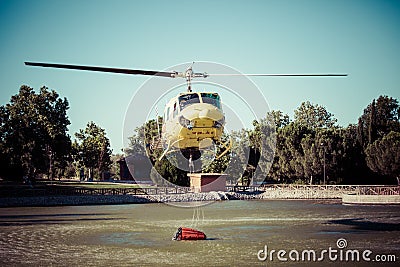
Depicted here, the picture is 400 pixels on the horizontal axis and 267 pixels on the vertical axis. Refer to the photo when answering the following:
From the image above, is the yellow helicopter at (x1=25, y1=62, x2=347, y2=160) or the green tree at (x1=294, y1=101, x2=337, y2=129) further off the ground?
the green tree at (x1=294, y1=101, x2=337, y2=129)

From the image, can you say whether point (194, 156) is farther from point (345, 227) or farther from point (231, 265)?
point (231, 265)

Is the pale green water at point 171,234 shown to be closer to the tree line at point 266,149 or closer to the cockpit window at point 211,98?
the cockpit window at point 211,98

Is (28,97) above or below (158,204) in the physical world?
above

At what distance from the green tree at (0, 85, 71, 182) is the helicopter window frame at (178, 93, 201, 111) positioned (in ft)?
134

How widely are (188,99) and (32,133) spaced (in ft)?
139

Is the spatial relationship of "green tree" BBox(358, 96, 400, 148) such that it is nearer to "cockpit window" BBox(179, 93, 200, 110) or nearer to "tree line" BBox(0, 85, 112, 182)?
"tree line" BBox(0, 85, 112, 182)

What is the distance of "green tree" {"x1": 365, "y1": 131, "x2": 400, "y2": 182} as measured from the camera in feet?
204

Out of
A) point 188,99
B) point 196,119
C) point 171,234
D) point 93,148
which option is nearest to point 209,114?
point 196,119

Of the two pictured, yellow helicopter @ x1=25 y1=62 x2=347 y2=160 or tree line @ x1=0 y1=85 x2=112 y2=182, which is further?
tree line @ x1=0 y1=85 x2=112 y2=182

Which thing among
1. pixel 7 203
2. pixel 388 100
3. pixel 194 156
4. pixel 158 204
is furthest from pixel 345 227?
pixel 388 100

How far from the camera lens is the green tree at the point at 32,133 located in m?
64.1

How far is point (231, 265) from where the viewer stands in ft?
66.1

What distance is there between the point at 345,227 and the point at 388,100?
2386 inches

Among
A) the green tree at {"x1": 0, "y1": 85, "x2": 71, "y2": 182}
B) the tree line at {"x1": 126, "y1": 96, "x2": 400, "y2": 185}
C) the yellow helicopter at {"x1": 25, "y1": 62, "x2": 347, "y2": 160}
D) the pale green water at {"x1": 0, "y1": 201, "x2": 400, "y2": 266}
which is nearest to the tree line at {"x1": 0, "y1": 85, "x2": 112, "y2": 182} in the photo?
the green tree at {"x1": 0, "y1": 85, "x2": 71, "y2": 182}
